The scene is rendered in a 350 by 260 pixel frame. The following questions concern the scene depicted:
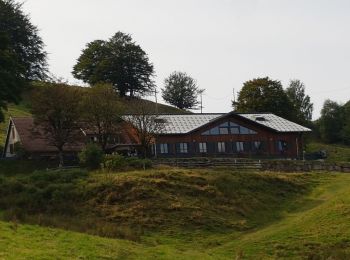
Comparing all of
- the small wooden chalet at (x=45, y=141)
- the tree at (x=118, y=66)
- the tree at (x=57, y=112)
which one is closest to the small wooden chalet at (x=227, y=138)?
the small wooden chalet at (x=45, y=141)

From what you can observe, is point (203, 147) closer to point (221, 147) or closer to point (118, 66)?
point (221, 147)

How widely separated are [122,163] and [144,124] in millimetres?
10636

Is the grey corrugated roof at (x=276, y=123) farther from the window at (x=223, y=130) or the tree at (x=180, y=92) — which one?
the tree at (x=180, y=92)

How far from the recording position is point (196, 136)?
6775 cm

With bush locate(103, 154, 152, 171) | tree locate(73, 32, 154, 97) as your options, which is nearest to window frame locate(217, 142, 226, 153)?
bush locate(103, 154, 152, 171)

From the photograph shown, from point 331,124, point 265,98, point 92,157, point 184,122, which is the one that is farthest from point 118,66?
point 92,157

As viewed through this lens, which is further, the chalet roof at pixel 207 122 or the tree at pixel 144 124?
the chalet roof at pixel 207 122

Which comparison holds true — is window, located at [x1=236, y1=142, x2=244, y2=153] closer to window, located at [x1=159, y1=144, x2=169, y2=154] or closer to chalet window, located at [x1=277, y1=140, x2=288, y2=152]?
chalet window, located at [x1=277, y1=140, x2=288, y2=152]

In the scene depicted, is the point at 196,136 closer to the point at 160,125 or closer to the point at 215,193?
the point at 160,125

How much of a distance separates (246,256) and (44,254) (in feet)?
40.7

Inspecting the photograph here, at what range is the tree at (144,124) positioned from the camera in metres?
60.2

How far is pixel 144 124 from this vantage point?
60344 mm

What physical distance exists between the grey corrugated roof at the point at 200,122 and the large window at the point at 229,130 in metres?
1.29

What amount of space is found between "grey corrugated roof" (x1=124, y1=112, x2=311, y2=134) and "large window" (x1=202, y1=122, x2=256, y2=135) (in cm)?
129
